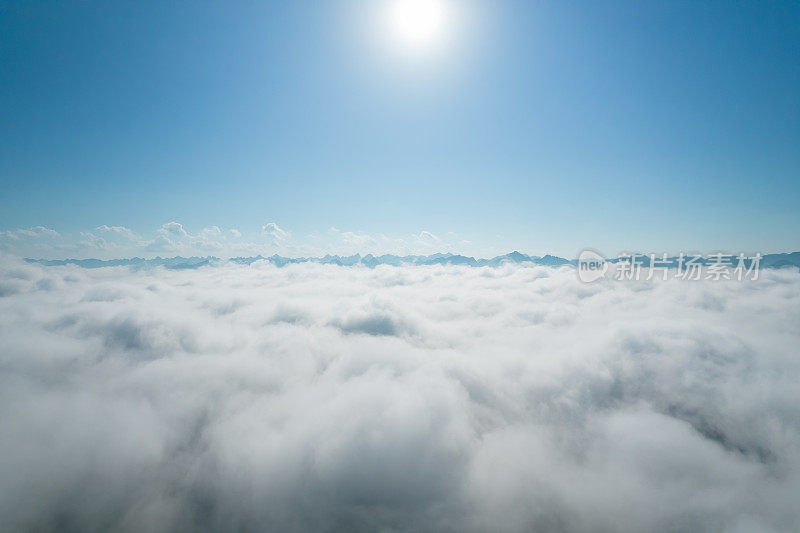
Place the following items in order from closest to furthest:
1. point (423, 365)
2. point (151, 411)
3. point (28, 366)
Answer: point (151, 411) → point (28, 366) → point (423, 365)

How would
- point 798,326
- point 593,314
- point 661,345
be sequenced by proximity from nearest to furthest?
1. point 661,345
2. point 798,326
3. point 593,314

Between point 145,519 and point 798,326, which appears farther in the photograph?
point 798,326

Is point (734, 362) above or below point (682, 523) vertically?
above

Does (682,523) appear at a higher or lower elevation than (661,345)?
lower

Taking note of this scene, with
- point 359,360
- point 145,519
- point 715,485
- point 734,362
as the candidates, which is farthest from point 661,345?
point 145,519

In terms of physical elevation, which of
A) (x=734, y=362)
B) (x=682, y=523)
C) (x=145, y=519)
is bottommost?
(x=145, y=519)

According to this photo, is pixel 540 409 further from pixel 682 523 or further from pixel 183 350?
pixel 183 350

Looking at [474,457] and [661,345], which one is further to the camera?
[661,345]

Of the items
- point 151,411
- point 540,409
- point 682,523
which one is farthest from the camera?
point 540,409

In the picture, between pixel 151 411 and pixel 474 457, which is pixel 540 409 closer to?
pixel 474 457

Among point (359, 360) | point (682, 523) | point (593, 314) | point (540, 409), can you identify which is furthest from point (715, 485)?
point (593, 314)
